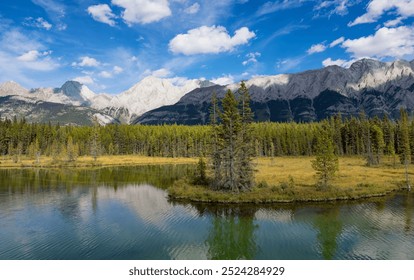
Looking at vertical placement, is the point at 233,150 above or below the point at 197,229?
above

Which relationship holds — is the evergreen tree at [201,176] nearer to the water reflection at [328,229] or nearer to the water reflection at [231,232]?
the water reflection at [231,232]

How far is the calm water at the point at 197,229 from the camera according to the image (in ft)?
114

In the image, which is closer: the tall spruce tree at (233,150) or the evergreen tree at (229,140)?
the evergreen tree at (229,140)

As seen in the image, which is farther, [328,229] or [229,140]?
[229,140]

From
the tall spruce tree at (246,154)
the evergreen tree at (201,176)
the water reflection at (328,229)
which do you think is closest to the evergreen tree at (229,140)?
the tall spruce tree at (246,154)

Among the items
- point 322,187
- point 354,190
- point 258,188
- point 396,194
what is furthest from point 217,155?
point 396,194

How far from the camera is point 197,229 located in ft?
145

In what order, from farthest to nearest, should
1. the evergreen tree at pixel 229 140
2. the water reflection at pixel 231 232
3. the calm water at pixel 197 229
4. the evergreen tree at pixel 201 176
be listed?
the evergreen tree at pixel 201 176 → the evergreen tree at pixel 229 140 → the water reflection at pixel 231 232 → the calm water at pixel 197 229

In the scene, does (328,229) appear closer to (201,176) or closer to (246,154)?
(246,154)

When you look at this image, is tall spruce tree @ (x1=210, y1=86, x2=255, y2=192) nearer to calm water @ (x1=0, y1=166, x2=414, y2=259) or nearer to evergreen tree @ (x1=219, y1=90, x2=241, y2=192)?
evergreen tree @ (x1=219, y1=90, x2=241, y2=192)

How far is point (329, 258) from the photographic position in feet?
108

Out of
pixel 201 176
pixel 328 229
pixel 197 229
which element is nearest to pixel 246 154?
pixel 201 176

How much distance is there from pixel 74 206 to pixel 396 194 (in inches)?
2589

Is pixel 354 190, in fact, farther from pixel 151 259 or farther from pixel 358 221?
pixel 151 259
